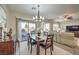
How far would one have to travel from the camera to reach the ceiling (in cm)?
275

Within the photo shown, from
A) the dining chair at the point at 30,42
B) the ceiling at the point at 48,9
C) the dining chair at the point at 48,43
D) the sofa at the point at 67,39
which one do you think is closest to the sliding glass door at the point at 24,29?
the dining chair at the point at 30,42

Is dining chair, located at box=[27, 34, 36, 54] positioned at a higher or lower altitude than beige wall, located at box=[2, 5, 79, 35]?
lower

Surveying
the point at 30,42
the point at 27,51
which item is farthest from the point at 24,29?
the point at 27,51

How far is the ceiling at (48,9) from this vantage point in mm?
2748

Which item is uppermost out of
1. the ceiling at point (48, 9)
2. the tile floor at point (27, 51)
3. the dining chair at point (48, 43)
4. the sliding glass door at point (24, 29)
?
the ceiling at point (48, 9)

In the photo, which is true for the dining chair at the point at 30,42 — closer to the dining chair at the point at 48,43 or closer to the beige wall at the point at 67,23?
the dining chair at the point at 48,43

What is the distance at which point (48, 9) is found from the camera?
276 cm

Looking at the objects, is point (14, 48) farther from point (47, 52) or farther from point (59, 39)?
point (59, 39)

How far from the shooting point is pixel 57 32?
112 inches

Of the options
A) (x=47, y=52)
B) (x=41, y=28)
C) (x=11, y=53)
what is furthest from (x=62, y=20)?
(x=11, y=53)

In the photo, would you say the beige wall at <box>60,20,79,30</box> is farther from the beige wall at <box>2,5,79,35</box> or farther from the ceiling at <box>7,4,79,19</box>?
the ceiling at <box>7,4,79,19</box>

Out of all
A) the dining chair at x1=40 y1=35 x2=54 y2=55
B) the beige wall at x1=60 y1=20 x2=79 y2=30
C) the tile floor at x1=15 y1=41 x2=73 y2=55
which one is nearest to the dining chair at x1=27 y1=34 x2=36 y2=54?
the tile floor at x1=15 y1=41 x2=73 y2=55
